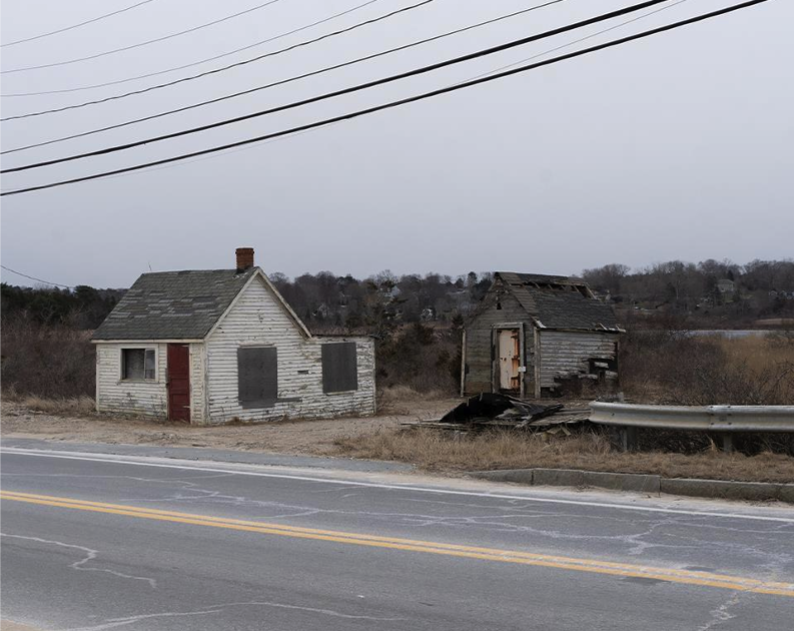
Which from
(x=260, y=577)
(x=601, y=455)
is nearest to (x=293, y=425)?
Result: (x=601, y=455)

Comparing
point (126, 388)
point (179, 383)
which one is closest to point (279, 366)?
point (179, 383)

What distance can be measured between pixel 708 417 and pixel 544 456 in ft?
7.45

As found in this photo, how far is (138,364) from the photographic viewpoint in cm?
2733

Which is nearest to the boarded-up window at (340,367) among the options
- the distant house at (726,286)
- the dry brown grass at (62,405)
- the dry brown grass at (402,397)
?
the dry brown grass at (402,397)

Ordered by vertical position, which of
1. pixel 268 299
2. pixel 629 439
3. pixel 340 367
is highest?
pixel 268 299

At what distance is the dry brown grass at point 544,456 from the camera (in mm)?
11336

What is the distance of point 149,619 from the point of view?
6.77 m

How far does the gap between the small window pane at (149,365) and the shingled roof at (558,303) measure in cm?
1311

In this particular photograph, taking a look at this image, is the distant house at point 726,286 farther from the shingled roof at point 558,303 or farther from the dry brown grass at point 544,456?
the dry brown grass at point 544,456

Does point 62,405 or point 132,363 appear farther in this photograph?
point 62,405

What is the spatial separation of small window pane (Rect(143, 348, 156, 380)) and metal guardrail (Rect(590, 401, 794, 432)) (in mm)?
16300

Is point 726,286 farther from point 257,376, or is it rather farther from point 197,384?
point 197,384

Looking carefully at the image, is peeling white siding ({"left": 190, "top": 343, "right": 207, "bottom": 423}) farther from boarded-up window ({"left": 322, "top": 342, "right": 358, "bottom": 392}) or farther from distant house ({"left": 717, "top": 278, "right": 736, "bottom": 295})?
distant house ({"left": 717, "top": 278, "right": 736, "bottom": 295})

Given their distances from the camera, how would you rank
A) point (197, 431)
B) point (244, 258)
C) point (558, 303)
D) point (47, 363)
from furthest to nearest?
point (47, 363), point (558, 303), point (244, 258), point (197, 431)
